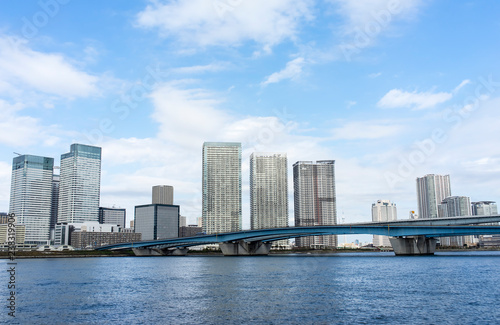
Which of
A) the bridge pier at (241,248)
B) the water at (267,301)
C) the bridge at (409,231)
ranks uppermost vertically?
the bridge at (409,231)

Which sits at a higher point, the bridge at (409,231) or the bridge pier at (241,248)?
the bridge at (409,231)

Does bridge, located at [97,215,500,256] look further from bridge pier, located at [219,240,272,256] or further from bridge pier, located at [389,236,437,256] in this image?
bridge pier, located at [219,240,272,256]

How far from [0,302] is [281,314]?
32.3 meters

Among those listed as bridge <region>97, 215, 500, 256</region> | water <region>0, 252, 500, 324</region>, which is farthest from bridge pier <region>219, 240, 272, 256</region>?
water <region>0, 252, 500, 324</region>

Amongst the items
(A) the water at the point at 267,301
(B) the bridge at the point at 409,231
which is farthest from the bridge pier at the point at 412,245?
(A) the water at the point at 267,301

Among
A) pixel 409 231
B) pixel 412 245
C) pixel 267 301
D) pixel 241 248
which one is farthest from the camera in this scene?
pixel 241 248

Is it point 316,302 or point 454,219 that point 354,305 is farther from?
point 454,219

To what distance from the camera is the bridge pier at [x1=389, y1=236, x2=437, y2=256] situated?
152m

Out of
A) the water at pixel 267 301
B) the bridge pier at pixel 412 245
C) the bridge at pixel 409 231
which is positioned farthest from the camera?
the bridge pier at pixel 412 245

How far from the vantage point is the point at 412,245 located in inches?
6024

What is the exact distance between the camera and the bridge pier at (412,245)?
152 metres

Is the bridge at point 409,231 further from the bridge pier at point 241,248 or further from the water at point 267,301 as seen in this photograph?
the water at point 267,301

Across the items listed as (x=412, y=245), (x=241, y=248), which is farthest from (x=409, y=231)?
(x=241, y=248)

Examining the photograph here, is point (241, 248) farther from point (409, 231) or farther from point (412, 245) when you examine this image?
point (409, 231)
